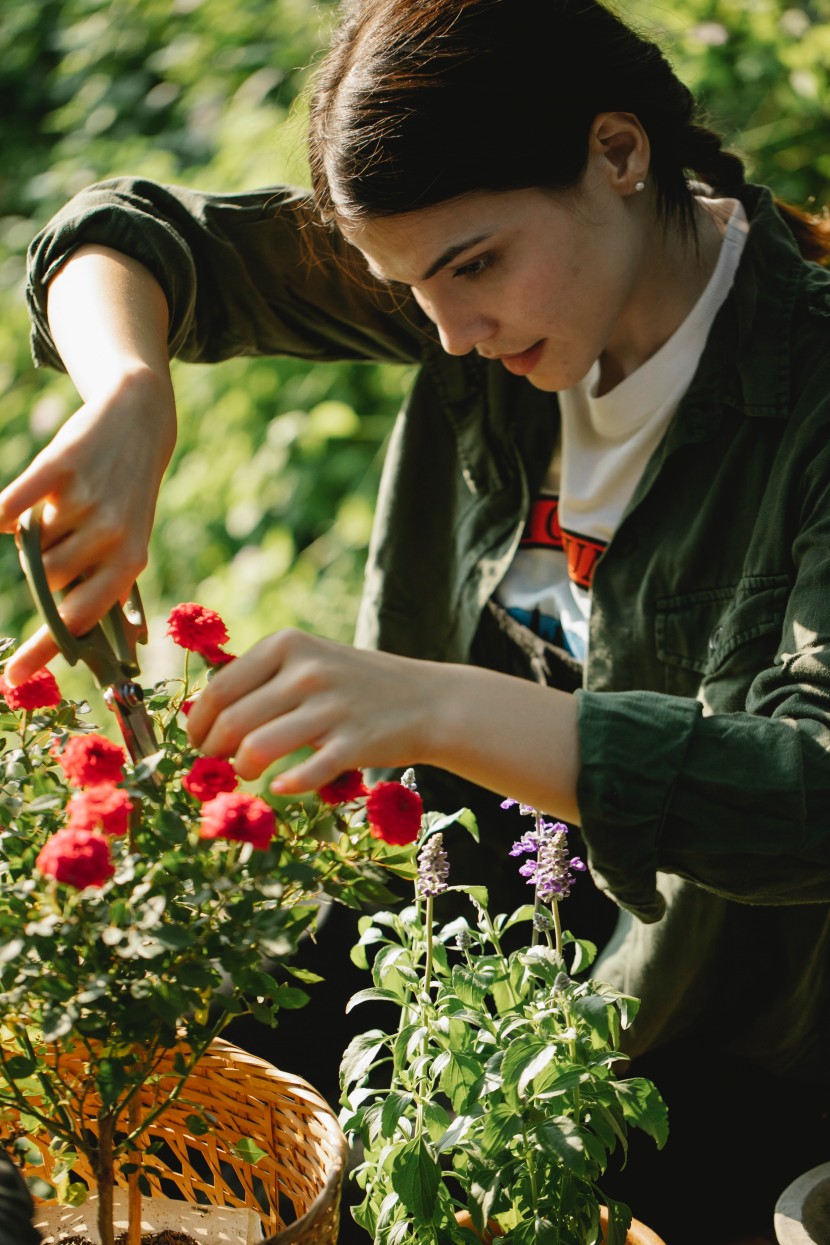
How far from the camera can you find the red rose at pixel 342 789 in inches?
31.5

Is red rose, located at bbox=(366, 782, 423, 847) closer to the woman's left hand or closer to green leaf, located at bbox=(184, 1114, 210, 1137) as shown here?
the woman's left hand

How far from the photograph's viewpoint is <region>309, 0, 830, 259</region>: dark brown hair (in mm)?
1085

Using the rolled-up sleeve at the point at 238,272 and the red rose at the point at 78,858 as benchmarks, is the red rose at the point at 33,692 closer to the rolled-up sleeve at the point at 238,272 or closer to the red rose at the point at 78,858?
the red rose at the point at 78,858

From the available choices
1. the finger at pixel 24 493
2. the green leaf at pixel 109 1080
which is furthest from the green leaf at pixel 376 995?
the finger at pixel 24 493

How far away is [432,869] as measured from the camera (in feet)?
3.19

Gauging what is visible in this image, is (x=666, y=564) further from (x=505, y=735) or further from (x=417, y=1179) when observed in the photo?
(x=417, y=1179)

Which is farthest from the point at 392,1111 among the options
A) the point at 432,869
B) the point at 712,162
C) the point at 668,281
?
the point at 712,162

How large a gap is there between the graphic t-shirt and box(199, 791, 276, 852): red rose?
0.75 metres

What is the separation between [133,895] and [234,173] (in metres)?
2.37

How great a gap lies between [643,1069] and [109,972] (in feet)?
3.02

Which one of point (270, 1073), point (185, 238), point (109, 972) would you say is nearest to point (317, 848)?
point (109, 972)

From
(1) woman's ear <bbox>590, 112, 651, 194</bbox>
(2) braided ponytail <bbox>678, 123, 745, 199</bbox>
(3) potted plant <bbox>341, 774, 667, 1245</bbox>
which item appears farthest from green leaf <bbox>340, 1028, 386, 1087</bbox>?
(2) braided ponytail <bbox>678, 123, 745, 199</bbox>

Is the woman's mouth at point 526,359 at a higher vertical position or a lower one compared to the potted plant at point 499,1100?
higher

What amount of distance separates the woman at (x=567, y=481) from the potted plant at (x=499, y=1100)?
9 centimetres
